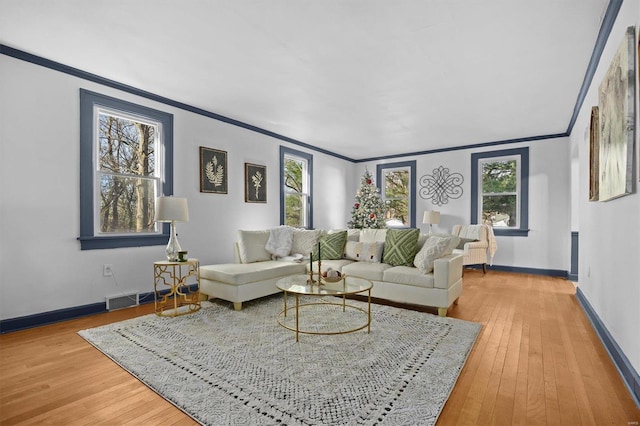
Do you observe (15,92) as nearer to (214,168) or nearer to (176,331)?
(214,168)

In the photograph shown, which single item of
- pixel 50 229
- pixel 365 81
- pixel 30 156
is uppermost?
pixel 365 81

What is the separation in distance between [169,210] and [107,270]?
3.28 feet

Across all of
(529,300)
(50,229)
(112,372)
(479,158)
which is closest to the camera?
(112,372)

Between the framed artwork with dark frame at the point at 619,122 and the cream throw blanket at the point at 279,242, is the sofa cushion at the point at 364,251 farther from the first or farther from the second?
the framed artwork with dark frame at the point at 619,122

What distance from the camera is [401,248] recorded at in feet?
13.4

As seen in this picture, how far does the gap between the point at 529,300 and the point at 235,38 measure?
449 cm

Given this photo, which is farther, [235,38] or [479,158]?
[479,158]

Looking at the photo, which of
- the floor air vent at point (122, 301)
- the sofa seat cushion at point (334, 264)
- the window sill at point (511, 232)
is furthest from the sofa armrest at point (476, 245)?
the floor air vent at point (122, 301)

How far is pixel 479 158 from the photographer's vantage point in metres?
6.68

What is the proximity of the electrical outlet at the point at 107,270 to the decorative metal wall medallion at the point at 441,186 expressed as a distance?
6.10 metres

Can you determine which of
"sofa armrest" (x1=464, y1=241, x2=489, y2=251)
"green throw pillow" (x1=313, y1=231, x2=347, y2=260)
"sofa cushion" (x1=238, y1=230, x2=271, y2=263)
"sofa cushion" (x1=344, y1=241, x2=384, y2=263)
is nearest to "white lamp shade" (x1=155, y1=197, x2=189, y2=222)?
"sofa cushion" (x1=238, y1=230, x2=271, y2=263)

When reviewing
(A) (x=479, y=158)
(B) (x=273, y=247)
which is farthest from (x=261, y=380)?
(A) (x=479, y=158)

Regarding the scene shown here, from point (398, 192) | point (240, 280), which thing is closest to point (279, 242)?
point (240, 280)

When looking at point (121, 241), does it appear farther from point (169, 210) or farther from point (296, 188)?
point (296, 188)
